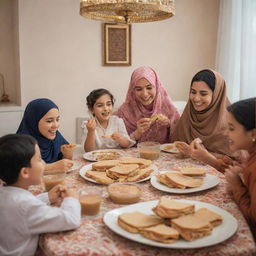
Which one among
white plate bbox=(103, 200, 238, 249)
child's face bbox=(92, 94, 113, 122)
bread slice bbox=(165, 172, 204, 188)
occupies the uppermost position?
child's face bbox=(92, 94, 113, 122)

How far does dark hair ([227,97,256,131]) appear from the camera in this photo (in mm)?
1694

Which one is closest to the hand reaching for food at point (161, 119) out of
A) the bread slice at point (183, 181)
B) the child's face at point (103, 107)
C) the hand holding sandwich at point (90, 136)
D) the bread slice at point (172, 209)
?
the child's face at point (103, 107)

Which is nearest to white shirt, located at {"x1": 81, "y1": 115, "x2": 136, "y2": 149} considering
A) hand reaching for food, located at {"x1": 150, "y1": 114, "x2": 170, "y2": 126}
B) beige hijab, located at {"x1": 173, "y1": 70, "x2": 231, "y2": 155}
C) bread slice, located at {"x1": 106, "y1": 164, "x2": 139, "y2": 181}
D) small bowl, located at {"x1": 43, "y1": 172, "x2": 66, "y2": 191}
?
hand reaching for food, located at {"x1": 150, "y1": 114, "x2": 170, "y2": 126}

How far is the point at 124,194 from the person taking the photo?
1.59 m

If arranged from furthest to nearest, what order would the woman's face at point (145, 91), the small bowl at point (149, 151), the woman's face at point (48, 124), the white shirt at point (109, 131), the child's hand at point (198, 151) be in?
the woman's face at point (145, 91) → the white shirt at point (109, 131) → the woman's face at point (48, 124) → the small bowl at point (149, 151) → the child's hand at point (198, 151)

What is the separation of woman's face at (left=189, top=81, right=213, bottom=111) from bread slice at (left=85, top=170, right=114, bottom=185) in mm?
1171

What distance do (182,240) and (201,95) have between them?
1.72m

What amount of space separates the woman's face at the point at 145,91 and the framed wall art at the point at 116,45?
1.48 metres

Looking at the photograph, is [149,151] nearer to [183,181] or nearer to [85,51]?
[183,181]

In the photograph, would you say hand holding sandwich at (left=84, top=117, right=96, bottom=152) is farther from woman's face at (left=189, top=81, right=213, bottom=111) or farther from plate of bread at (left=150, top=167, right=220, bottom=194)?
plate of bread at (left=150, top=167, right=220, bottom=194)

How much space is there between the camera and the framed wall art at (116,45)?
4.50 meters

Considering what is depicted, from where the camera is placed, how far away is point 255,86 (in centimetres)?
404

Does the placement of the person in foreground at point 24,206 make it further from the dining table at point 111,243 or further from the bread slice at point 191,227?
the bread slice at point 191,227

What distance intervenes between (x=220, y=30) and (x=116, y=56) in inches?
54.5
